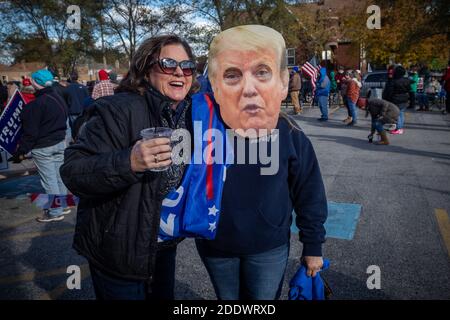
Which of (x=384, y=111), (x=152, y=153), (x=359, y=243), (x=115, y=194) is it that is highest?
(x=152, y=153)

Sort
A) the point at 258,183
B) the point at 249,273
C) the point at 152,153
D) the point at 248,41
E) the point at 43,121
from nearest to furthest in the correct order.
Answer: the point at 152,153 → the point at 248,41 → the point at 258,183 → the point at 249,273 → the point at 43,121

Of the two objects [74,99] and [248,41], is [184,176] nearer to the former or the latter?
[248,41]

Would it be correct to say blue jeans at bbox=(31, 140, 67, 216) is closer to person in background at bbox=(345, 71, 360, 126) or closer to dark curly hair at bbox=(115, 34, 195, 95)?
dark curly hair at bbox=(115, 34, 195, 95)

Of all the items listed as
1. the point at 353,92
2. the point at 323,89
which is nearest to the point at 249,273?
the point at 353,92

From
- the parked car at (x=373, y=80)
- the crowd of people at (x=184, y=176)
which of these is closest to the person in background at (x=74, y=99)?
the crowd of people at (x=184, y=176)

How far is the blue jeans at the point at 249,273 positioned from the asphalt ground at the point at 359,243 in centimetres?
113

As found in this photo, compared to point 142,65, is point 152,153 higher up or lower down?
lower down

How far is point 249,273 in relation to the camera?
1.83m

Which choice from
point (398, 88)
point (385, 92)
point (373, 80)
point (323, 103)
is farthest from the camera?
point (373, 80)

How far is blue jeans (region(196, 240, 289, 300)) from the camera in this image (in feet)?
5.94

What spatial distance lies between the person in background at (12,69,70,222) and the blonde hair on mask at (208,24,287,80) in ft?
12.4

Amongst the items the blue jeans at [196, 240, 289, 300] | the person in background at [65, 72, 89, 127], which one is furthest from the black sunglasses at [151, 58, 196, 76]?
the person in background at [65, 72, 89, 127]

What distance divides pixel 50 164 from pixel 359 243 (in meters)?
4.07
